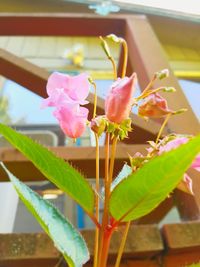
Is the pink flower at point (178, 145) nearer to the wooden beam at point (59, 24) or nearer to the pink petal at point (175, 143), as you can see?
the pink petal at point (175, 143)

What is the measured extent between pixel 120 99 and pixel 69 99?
0.10 m

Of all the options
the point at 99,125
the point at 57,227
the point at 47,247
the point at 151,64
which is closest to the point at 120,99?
the point at 99,125

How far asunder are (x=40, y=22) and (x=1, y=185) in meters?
0.82

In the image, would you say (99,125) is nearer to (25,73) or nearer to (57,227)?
(57,227)

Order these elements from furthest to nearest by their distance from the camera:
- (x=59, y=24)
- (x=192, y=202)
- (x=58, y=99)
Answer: (x=59, y=24)
(x=192, y=202)
(x=58, y=99)

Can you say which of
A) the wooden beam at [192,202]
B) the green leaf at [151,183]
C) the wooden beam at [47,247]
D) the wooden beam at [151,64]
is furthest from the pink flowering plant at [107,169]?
the wooden beam at [151,64]

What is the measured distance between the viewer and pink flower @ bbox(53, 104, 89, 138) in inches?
19.3

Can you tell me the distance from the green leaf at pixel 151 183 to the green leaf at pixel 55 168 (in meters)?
0.04

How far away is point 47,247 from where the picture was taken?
661 millimetres

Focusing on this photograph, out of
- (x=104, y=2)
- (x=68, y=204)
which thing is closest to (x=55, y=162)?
(x=68, y=204)

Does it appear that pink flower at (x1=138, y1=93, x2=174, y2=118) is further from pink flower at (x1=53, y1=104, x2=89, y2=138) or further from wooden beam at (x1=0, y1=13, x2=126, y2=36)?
wooden beam at (x1=0, y1=13, x2=126, y2=36)

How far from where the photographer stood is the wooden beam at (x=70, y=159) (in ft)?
2.88

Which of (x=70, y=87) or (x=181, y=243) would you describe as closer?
(x=70, y=87)

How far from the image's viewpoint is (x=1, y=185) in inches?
55.6
